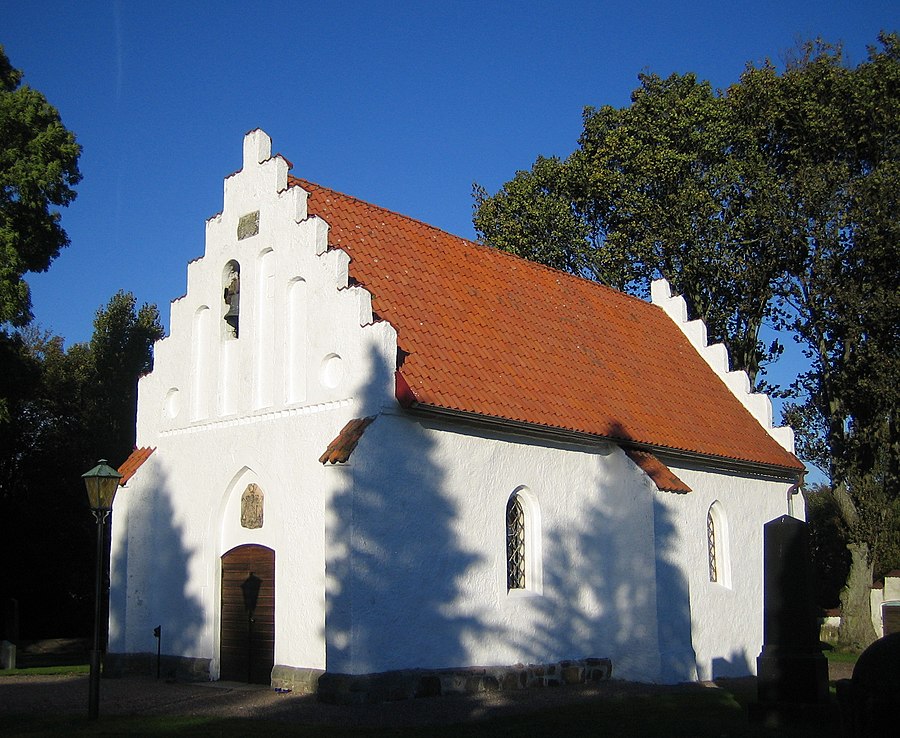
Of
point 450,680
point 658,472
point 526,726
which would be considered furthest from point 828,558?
point 526,726

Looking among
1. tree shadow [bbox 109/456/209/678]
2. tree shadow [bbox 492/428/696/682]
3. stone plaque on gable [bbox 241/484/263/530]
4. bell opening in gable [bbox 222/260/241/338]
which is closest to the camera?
stone plaque on gable [bbox 241/484/263/530]

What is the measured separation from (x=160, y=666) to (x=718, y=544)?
11799mm

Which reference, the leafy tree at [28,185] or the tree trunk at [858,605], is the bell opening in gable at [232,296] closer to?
the leafy tree at [28,185]

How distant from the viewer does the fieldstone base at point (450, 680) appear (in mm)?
13898

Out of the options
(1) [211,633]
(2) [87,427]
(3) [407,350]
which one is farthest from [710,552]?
(2) [87,427]

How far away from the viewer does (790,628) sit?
485 inches

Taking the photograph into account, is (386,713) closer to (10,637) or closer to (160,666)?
(160,666)

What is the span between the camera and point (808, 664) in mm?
11914

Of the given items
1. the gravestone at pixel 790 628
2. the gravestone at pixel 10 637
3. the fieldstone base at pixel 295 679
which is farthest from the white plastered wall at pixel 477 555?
the gravestone at pixel 10 637

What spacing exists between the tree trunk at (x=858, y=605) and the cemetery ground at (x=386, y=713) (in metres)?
12.8

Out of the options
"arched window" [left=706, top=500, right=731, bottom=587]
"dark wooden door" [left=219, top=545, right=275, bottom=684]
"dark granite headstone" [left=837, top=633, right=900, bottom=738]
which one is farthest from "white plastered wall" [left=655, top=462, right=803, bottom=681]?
"dark granite headstone" [left=837, top=633, right=900, bottom=738]

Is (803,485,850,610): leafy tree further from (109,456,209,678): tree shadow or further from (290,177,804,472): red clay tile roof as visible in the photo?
(109,456,209,678): tree shadow

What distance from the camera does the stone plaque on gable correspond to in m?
16.6

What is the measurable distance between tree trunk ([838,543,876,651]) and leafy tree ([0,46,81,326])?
76.5 ft
